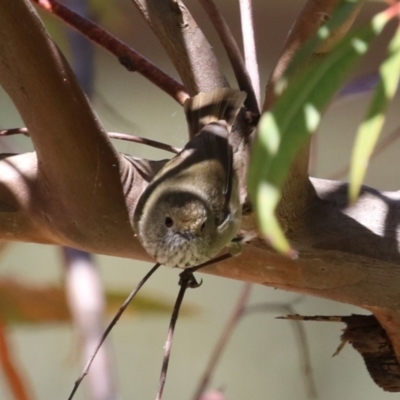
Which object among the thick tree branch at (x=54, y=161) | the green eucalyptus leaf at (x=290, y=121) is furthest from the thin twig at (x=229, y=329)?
the green eucalyptus leaf at (x=290, y=121)

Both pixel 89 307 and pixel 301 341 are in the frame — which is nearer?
pixel 89 307

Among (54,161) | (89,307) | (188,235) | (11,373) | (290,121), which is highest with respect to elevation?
(290,121)

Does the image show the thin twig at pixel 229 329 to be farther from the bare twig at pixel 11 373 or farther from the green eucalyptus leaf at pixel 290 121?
the green eucalyptus leaf at pixel 290 121

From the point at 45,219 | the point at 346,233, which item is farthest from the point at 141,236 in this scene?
the point at 346,233

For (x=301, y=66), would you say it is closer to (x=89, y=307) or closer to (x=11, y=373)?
(x=89, y=307)

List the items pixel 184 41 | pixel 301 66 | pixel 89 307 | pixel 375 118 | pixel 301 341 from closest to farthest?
pixel 375 118, pixel 301 66, pixel 184 41, pixel 89 307, pixel 301 341

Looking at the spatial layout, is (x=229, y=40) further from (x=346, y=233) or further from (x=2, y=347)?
(x=2, y=347)

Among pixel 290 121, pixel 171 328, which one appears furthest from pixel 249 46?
pixel 290 121
